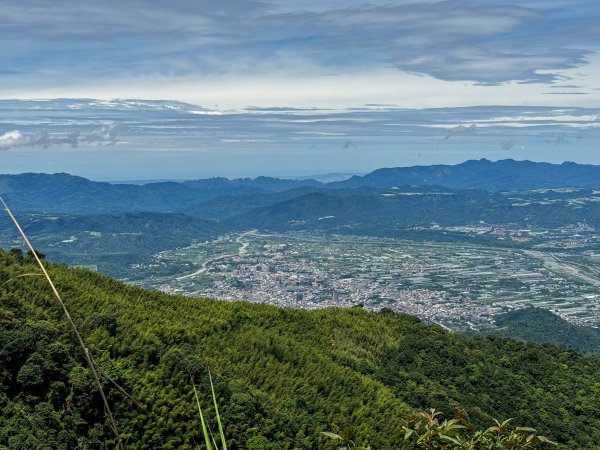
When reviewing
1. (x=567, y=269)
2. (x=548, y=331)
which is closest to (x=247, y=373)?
(x=548, y=331)

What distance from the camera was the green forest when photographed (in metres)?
24.7

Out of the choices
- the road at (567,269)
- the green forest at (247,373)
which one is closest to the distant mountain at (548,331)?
the green forest at (247,373)

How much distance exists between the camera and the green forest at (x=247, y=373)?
2467 cm

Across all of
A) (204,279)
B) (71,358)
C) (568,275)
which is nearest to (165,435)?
(71,358)

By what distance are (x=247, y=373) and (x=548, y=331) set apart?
3404 inches

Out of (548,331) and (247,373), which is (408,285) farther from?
(247,373)

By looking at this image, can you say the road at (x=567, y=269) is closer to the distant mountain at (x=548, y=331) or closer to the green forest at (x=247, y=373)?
the distant mountain at (x=548, y=331)

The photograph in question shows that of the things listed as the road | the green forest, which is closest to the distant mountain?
the green forest

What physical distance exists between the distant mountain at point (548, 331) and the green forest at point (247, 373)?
53233mm

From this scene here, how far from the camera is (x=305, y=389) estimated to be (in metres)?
32.2

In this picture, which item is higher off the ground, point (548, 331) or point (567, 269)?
point (548, 331)

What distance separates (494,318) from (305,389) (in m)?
102

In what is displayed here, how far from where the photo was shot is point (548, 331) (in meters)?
106

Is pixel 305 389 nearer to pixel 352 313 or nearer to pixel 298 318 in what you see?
pixel 298 318
